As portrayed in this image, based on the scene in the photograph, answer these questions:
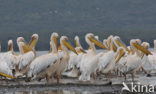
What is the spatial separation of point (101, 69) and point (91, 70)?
56cm

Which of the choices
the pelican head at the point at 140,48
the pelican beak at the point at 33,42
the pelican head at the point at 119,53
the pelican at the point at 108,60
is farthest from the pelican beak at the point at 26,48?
the pelican head at the point at 140,48

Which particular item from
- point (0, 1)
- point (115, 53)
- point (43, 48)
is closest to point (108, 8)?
point (0, 1)

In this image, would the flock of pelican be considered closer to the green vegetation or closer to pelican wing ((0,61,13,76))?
pelican wing ((0,61,13,76))

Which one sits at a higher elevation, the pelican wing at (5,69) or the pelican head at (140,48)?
the pelican head at (140,48)

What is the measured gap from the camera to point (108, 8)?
526ft

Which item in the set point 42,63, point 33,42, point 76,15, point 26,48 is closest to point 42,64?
point 42,63

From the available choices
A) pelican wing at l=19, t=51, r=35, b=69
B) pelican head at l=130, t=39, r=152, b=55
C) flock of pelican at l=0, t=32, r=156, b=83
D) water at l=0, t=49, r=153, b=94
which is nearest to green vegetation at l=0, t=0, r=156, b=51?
pelican head at l=130, t=39, r=152, b=55

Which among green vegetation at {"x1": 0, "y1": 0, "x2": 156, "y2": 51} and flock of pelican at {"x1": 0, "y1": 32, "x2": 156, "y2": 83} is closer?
flock of pelican at {"x1": 0, "y1": 32, "x2": 156, "y2": 83}

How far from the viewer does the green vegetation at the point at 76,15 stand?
5536 inches

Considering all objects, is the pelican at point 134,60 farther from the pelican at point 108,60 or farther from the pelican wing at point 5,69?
the pelican wing at point 5,69

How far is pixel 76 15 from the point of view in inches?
6068

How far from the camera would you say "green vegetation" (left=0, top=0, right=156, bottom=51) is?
140625mm

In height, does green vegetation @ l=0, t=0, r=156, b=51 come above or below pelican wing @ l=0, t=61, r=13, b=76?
above

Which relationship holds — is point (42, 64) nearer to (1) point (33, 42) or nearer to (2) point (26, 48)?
(2) point (26, 48)
